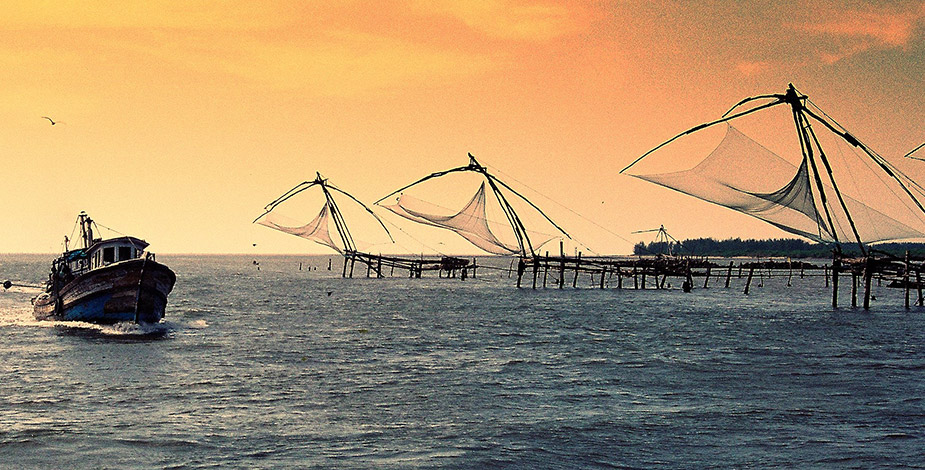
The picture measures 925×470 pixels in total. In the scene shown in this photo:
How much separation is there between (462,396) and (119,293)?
16.4m

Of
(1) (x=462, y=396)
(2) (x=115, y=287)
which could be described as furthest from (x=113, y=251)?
(1) (x=462, y=396)

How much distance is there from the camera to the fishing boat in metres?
26.4

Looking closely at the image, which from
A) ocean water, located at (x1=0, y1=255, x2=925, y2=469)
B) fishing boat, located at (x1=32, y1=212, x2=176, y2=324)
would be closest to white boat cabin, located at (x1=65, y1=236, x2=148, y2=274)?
fishing boat, located at (x1=32, y1=212, x2=176, y2=324)

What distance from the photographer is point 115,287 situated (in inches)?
1046

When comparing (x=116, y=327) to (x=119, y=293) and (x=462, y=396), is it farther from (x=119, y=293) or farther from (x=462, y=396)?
(x=462, y=396)

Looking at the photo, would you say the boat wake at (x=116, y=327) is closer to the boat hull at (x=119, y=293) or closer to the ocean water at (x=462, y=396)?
the ocean water at (x=462, y=396)

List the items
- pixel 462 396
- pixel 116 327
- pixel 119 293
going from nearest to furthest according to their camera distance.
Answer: pixel 462 396, pixel 116 327, pixel 119 293

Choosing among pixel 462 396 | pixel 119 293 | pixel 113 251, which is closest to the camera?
pixel 462 396

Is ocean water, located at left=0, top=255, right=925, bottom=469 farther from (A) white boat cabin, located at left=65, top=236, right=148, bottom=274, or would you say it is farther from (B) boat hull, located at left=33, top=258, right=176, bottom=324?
(A) white boat cabin, located at left=65, top=236, right=148, bottom=274

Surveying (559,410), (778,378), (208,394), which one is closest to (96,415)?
(208,394)

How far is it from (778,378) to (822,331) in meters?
11.4

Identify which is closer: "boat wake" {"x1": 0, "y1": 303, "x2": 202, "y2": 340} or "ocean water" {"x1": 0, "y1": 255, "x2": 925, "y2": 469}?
"ocean water" {"x1": 0, "y1": 255, "x2": 925, "y2": 469}

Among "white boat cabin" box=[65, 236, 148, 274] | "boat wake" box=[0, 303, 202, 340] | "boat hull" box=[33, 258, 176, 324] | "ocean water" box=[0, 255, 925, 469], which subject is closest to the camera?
"ocean water" box=[0, 255, 925, 469]

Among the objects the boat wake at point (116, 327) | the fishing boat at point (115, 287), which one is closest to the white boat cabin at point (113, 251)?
the fishing boat at point (115, 287)
